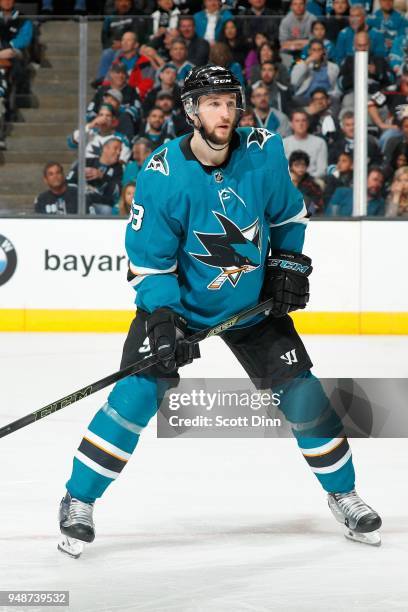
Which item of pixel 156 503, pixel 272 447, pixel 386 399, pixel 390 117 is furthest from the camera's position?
pixel 390 117

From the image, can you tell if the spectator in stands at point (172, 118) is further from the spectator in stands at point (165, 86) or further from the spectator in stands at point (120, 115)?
the spectator in stands at point (120, 115)

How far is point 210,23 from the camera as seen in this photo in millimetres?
7555

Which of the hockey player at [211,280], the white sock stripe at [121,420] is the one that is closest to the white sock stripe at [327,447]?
the hockey player at [211,280]

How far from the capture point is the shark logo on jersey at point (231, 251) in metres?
2.87

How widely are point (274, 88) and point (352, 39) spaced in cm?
56

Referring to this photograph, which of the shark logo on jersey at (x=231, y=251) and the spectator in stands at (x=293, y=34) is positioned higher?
the spectator in stands at (x=293, y=34)

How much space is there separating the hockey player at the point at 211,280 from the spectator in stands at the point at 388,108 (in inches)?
170

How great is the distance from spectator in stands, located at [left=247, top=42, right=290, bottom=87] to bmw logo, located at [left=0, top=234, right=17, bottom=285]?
1.77 m

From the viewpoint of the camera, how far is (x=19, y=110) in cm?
753

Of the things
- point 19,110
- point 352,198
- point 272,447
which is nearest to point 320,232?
point 352,198

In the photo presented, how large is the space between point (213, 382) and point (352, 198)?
85.6 inches

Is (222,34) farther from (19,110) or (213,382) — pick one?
(213,382)

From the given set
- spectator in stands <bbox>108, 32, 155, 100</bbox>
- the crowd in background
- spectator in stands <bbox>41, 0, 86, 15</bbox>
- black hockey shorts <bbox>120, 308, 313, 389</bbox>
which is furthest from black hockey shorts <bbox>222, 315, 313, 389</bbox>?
spectator in stands <bbox>41, 0, 86, 15</bbox>

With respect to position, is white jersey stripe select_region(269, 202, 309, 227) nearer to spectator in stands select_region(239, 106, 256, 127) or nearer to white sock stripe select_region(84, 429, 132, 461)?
white sock stripe select_region(84, 429, 132, 461)
